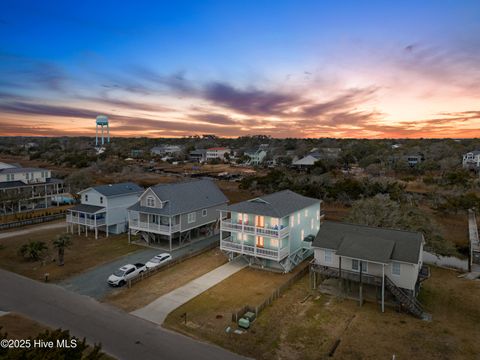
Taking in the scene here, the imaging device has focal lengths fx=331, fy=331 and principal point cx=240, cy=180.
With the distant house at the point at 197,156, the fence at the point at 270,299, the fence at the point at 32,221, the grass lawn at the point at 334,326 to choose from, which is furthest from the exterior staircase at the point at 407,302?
the distant house at the point at 197,156

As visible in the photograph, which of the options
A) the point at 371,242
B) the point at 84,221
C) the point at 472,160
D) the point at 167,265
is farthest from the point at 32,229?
the point at 472,160

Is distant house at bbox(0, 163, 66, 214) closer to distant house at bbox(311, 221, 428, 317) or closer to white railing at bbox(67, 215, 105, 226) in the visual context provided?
white railing at bbox(67, 215, 105, 226)

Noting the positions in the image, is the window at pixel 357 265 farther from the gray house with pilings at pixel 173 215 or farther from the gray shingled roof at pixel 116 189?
the gray shingled roof at pixel 116 189

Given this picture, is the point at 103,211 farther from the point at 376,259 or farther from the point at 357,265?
the point at 376,259

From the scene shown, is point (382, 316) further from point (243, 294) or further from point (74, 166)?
point (74, 166)

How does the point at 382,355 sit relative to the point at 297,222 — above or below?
below

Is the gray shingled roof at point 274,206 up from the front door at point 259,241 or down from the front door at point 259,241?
up

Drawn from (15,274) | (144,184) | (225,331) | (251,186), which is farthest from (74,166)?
(225,331)
